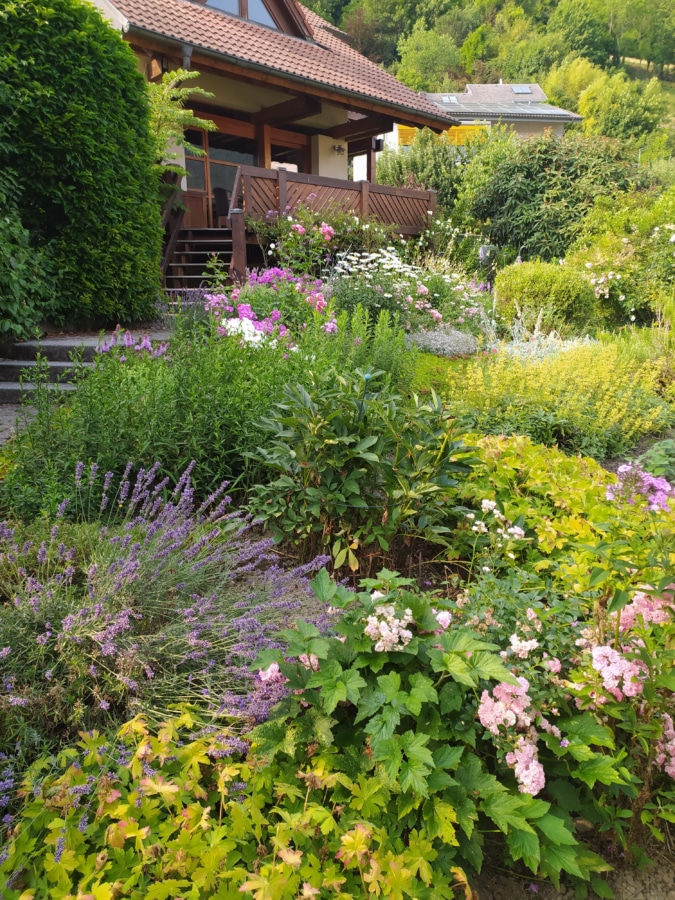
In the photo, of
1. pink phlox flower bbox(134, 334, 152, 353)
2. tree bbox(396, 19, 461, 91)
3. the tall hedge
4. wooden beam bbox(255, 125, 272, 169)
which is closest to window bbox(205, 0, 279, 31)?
wooden beam bbox(255, 125, 272, 169)

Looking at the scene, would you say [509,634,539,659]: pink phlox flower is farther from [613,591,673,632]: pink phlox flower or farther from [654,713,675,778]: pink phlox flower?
[654,713,675,778]: pink phlox flower

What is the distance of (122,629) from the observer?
1696mm

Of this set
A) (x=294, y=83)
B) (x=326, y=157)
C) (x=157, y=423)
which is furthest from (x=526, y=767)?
(x=326, y=157)

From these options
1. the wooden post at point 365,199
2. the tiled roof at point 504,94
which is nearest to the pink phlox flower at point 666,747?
the wooden post at point 365,199

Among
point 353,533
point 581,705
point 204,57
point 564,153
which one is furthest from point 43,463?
point 564,153

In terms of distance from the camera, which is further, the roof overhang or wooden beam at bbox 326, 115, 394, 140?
wooden beam at bbox 326, 115, 394, 140

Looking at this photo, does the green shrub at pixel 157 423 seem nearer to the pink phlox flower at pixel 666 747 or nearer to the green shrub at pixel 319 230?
the pink phlox flower at pixel 666 747

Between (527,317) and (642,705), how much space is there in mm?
8311

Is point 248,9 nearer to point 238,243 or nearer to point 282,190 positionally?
point 282,190

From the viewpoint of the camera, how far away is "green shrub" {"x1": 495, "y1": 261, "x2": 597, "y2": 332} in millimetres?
9359

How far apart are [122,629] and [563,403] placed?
3.73 metres

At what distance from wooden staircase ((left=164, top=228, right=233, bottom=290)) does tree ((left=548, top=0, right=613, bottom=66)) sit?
59545mm

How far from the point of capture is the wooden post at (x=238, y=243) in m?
8.74

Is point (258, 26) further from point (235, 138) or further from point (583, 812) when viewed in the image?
point (583, 812)
